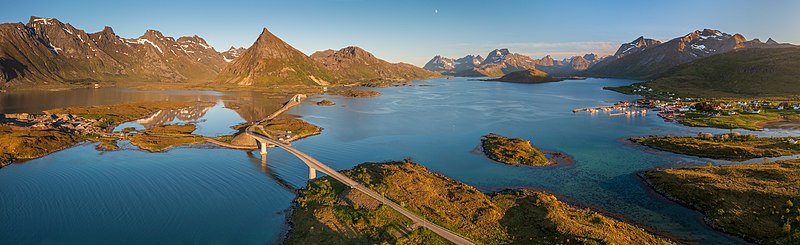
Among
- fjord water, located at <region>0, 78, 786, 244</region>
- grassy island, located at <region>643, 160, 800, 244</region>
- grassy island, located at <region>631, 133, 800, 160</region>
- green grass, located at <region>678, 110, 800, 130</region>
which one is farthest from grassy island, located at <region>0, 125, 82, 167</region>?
green grass, located at <region>678, 110, 800, 130</region>

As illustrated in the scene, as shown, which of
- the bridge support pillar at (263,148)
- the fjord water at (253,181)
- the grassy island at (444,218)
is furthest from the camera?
the bridge support pillar at (263,148)

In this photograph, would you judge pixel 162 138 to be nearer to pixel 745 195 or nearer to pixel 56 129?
pixel 56 129

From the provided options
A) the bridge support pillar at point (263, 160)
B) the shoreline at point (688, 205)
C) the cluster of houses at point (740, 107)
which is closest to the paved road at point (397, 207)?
A: the bridge support pillar at point (263, 160)

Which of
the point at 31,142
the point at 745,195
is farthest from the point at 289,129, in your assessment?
the point at 745,195

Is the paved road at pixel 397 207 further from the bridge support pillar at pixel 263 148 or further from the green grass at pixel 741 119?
the green grass at pixel 741 119

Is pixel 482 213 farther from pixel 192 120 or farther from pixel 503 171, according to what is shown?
pixel 192 120

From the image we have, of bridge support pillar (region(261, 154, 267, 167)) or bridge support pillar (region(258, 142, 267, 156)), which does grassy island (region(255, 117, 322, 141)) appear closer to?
bridge support pillar (region(258, 142, 267, 156))
